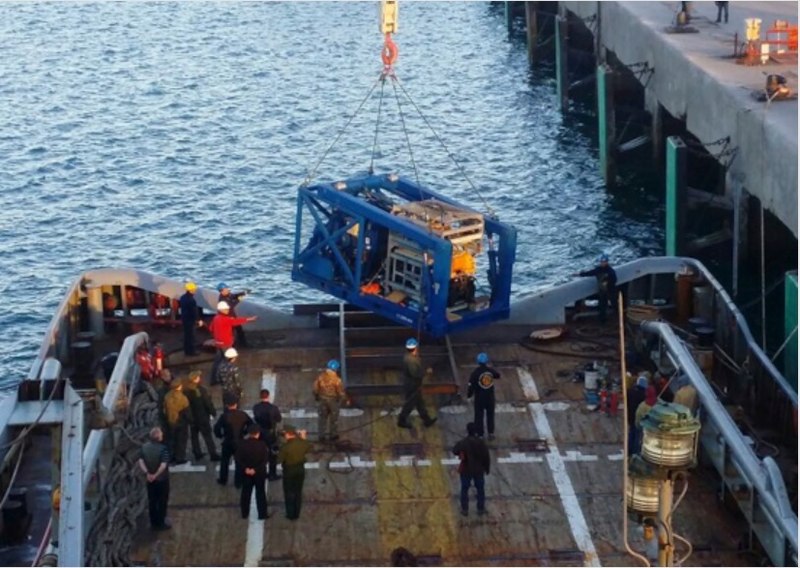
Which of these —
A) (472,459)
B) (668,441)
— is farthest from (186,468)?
(668,441)

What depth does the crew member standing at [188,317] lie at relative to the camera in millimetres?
24875

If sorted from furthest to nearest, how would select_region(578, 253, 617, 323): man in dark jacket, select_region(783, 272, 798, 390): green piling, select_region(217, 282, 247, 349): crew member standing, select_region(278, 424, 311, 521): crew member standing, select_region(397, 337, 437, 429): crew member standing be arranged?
1. select_region(783, 272, 798, 390): green piling
2. select_region(578, 253, 617, 323): man in dark jacket
3. select_region(217, 282, 247, 349): crew member standing
4. select_region(397, 337, 437, 429): crew member standing
5. select_region(278, 424, 311, 521): crew member standing

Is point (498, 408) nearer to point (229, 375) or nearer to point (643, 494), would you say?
point (229, 375)

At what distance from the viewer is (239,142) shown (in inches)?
2167

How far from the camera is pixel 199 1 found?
87125 mm

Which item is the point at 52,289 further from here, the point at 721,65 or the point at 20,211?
the point at 721,65

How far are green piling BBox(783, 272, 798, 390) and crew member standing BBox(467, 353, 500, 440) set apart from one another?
24.2ft

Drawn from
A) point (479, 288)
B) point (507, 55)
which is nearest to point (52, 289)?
point (479, 288)

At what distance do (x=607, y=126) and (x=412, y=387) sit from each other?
1015 inches

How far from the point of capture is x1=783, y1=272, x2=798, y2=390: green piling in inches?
1054

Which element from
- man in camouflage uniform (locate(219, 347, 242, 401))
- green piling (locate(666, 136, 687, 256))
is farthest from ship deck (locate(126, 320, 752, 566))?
green piling (locate(666, 136, 687, 256))

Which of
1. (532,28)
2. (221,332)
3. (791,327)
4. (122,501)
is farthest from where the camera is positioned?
(532,28)

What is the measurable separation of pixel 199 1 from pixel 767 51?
174 feet

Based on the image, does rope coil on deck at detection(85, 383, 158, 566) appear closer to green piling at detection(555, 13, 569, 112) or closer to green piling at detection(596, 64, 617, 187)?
green piling at detection(596, 64, 617, 187)
